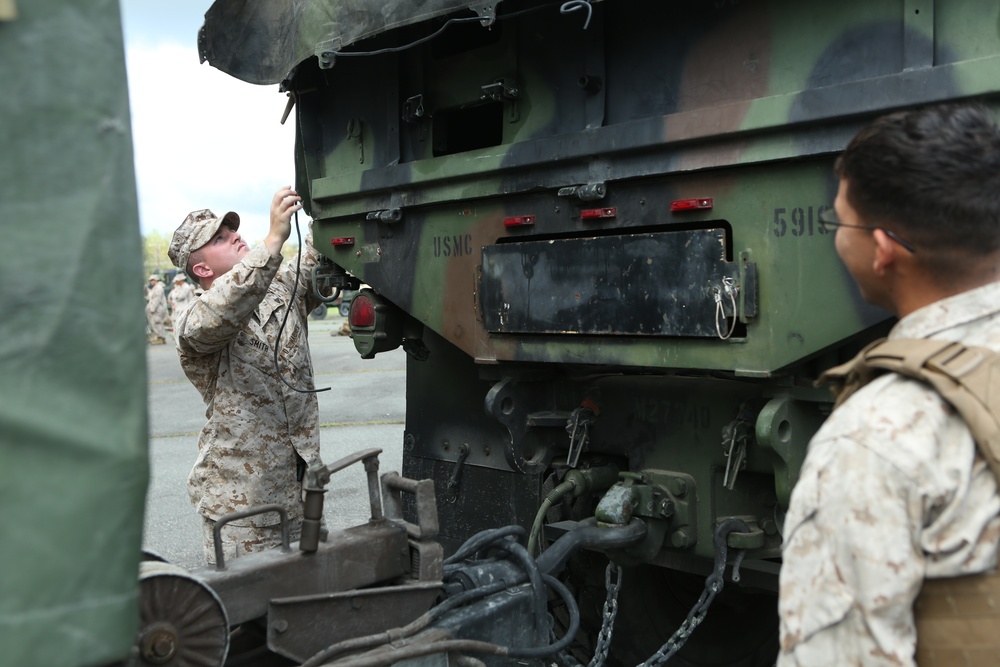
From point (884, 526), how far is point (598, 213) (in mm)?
1761

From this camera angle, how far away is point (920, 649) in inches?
56.2

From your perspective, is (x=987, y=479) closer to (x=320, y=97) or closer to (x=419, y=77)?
(x=419, y=77)

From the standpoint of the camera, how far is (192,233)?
367 centimetres

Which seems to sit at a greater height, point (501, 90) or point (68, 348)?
point (501, 90)

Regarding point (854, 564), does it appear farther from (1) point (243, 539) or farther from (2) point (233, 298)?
(1) point (243, 539)

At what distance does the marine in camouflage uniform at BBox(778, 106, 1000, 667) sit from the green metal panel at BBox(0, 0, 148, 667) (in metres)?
0.94

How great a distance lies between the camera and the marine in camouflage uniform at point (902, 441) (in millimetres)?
1384

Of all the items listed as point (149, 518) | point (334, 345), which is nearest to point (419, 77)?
point (149, 518)

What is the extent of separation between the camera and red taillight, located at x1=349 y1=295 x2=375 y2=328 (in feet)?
12.5

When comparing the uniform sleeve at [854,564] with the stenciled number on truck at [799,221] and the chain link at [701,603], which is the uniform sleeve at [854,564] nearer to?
the stenciled number on truck at [799,221]

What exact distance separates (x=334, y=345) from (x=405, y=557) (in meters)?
16.9

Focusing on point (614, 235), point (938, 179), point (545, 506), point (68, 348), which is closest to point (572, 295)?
point (614, 235)

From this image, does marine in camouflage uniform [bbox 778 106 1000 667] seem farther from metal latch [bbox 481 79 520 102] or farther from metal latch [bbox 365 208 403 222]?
metal latch [bbox 365 208 403 222]

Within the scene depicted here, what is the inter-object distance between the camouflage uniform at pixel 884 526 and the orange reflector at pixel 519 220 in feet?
6.05
